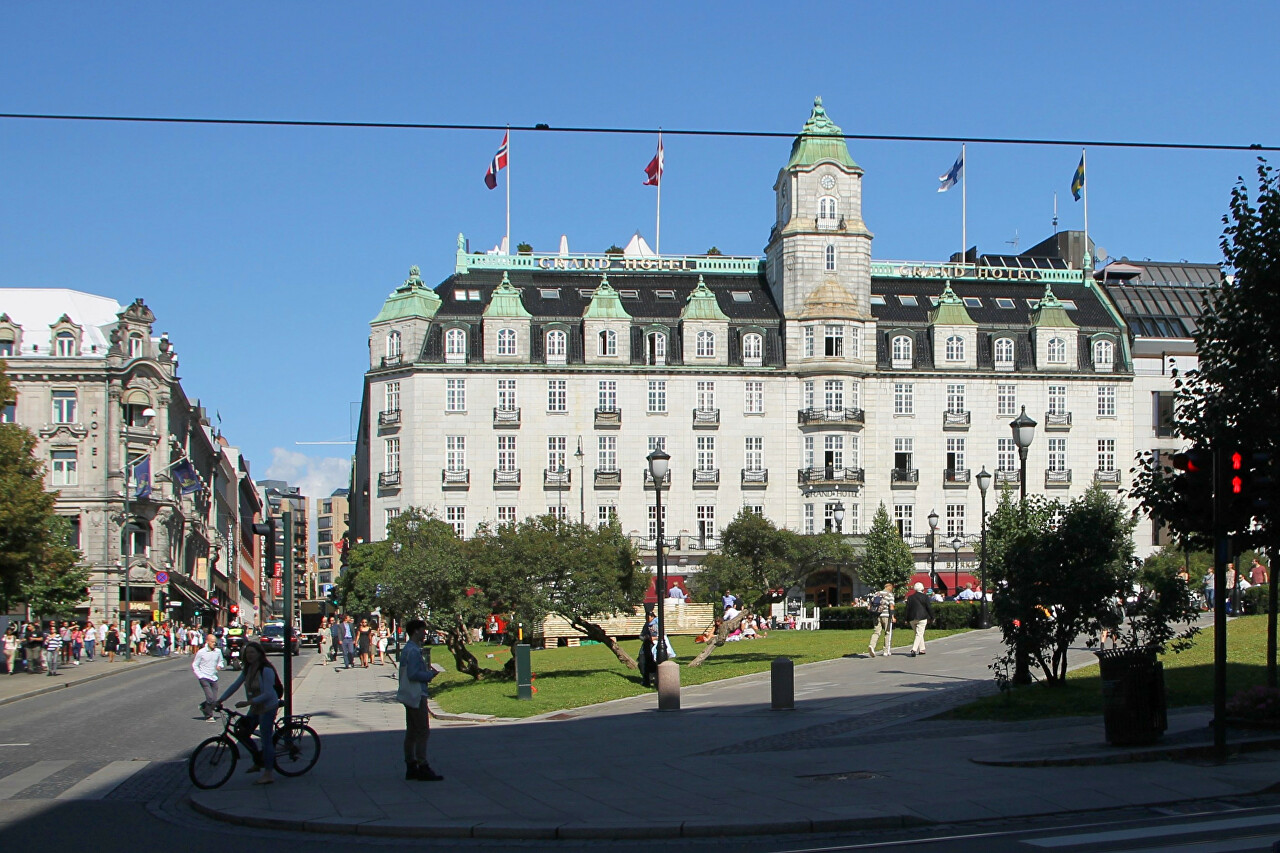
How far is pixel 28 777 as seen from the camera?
18.9m

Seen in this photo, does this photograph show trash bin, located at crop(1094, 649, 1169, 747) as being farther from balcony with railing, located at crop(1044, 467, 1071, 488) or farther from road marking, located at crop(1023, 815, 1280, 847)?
balcony with railing, located at crop(1044, 467, 1071, 488)

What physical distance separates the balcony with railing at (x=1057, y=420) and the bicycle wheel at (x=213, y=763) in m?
72.2

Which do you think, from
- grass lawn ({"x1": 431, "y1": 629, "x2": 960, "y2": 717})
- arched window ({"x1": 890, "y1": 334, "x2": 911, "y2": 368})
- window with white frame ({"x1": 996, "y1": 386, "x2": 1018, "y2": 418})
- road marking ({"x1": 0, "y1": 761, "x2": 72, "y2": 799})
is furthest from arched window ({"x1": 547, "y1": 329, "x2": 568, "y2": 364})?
road marking ({"x1": 0, "y1": 761, "x2": 72, "y2": 799})

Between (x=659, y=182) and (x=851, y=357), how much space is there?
15338 mm

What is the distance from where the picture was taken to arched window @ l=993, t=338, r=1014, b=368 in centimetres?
8331

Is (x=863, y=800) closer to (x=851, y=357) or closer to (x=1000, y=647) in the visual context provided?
(x=1000, y=647)

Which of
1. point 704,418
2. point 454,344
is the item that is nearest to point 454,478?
point 454,344

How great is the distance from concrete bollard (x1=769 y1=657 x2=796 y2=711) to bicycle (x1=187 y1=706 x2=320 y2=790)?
28.0 feet

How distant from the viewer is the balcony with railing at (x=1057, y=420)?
83.0m

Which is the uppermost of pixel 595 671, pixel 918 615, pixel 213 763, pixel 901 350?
pixel 901 350

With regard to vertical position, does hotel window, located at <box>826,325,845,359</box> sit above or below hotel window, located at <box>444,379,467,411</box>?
above

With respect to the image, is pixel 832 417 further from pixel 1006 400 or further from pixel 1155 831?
pixel 1155 831

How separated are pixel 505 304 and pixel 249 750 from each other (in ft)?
211

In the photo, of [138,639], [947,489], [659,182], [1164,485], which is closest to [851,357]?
[947,489]
